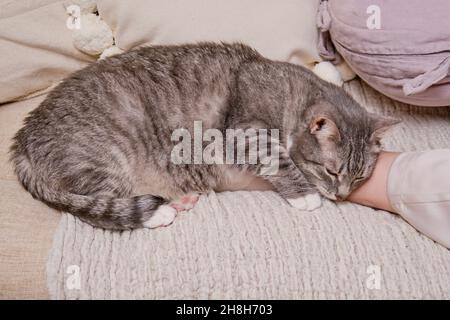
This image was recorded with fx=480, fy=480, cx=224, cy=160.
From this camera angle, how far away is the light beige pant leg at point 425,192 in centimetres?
119

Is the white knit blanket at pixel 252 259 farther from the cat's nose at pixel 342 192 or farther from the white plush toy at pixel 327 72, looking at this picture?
the white plush toy at pixel 327 72

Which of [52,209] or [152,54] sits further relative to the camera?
[152,54]

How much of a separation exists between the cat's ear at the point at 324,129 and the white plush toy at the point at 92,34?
2.45ft

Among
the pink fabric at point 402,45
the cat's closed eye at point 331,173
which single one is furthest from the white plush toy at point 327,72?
the cat's closed eye at point 331,173

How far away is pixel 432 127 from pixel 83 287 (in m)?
1.18

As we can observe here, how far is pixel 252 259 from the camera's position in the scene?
1155 mm

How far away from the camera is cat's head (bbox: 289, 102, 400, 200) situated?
1309 mm

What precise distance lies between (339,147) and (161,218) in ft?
1.70

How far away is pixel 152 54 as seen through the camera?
1442 mm

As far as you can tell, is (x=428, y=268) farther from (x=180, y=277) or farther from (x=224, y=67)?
(x=224, y=67)

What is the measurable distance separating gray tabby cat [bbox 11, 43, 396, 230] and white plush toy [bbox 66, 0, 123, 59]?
0.21 meters

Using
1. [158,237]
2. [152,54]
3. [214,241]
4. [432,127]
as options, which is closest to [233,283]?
[214,241]

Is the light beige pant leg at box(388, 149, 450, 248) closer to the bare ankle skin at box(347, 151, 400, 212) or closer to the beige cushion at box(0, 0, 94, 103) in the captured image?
the bare ankle skin at box(347, 151, 400, 212)

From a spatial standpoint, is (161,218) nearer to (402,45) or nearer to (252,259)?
(252,259)
